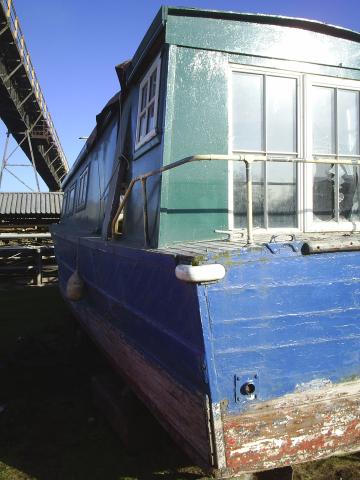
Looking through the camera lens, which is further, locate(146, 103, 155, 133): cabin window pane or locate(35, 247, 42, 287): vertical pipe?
locate(35, 247, 42, 287): vertical pipe

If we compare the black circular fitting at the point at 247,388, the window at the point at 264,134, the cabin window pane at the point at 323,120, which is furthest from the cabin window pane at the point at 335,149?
the black circular fitting at the point at 247,388

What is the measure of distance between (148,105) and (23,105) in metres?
13.8

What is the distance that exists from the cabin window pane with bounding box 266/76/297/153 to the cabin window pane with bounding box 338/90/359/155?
50 centimetres

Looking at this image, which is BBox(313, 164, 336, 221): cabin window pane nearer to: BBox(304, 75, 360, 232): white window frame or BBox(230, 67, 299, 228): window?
BBox(304, 75, 360, 232): white window frame

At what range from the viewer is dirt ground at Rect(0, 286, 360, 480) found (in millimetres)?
3670

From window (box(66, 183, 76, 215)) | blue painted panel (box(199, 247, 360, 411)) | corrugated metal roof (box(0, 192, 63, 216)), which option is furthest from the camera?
corrugated metal roof (box(0, 192, 63, 216))

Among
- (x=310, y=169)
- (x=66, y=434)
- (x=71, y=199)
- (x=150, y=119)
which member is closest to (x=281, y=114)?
(x=310, y=169)

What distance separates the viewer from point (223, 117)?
3674 millimetres

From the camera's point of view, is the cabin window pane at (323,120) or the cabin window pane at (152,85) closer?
the cabin window pane at (323,120)

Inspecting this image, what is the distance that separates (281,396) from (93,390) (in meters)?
2.76

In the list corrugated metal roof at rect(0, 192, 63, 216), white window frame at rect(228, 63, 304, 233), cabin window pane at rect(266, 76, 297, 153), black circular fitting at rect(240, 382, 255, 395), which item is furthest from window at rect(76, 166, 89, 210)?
corrugated metal roof at rect(0, 192, 63, 216)

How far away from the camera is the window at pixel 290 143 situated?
12.2ft

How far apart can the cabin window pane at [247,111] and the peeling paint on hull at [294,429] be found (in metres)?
2.04

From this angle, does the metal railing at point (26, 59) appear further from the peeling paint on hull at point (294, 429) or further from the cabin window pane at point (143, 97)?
the peeling paint on hull at point (294, 429)
